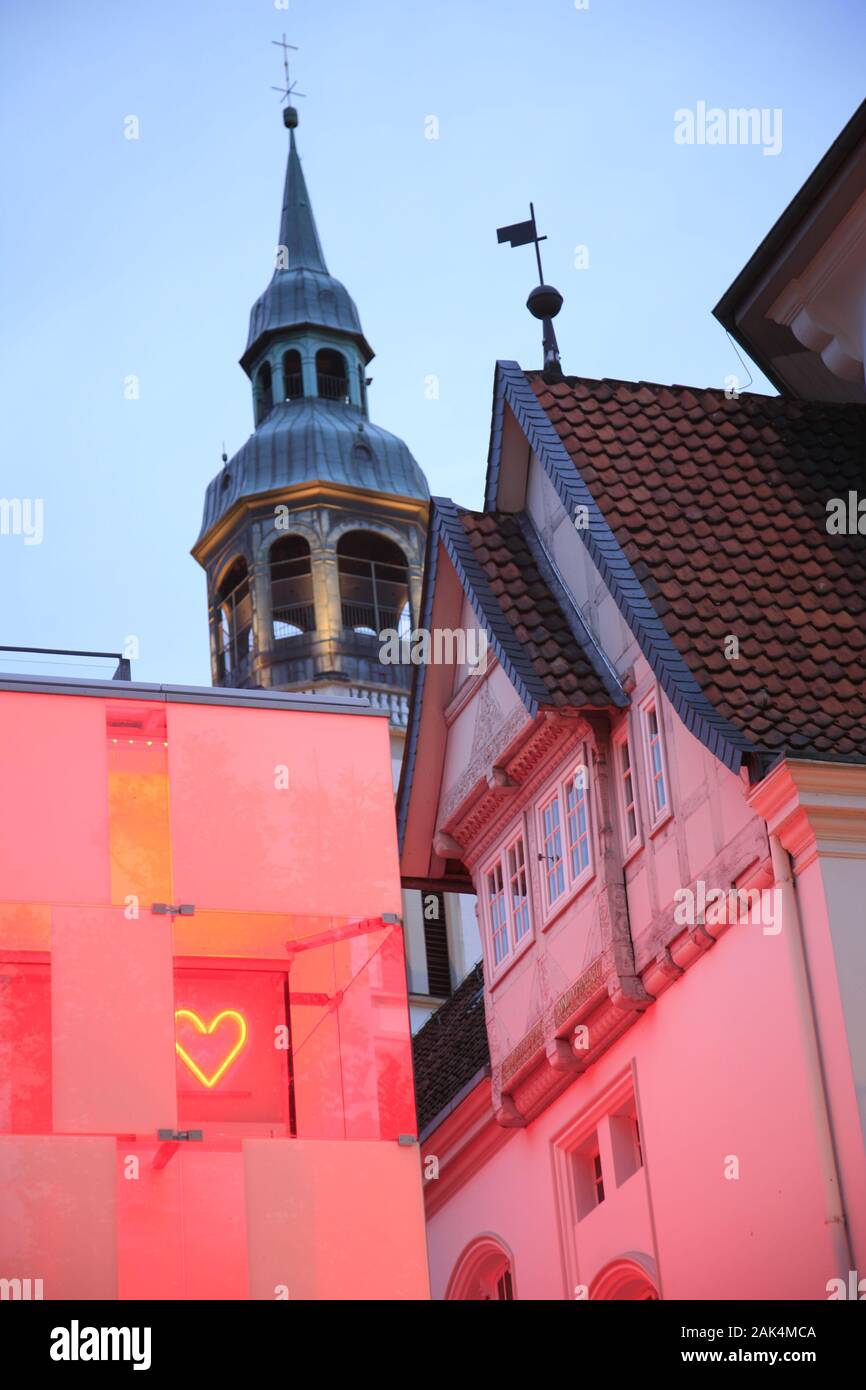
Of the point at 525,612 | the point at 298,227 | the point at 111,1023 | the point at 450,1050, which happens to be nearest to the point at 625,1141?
the point at 525,612

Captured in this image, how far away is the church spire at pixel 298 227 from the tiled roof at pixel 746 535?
136 feet

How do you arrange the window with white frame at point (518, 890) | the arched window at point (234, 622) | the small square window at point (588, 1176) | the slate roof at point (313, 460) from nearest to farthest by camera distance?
the small square window at point (588, 1176)
the window with white frame at point (518, 890)
the arched window at point (234, 622)
the slate roof at point (313, 460)

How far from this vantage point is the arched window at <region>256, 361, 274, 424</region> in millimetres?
66125

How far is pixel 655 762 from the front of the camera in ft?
84.2

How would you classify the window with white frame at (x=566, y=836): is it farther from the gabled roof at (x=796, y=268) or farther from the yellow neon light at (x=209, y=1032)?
the gabled roof at (x=796, y=268)

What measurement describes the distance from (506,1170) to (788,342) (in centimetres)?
977

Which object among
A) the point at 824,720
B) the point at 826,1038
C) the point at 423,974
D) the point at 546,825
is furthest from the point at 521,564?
the point at 423,974

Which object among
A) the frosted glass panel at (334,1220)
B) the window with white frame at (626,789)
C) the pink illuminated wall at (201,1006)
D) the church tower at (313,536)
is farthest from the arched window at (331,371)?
the frosted glass panel at (334,1220)

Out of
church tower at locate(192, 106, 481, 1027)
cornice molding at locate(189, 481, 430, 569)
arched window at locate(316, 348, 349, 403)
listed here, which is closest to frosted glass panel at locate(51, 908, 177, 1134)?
church tower at locate(192, 106, 481, 1027)

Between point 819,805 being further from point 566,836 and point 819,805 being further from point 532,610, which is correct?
point 532,610

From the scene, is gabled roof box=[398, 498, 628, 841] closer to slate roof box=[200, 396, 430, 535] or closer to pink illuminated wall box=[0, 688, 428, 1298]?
pink illuminated wall box=[0, 688, 428, 1298]

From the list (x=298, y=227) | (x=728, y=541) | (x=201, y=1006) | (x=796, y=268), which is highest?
(x=298, y=227)

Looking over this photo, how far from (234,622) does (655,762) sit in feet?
124

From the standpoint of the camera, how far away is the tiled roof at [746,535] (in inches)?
950
